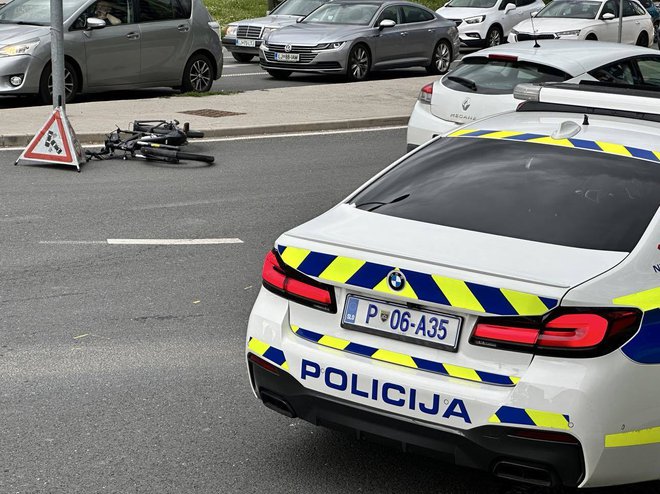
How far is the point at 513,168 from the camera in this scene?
508 centimetres

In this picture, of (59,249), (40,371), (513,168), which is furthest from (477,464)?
(59,249)

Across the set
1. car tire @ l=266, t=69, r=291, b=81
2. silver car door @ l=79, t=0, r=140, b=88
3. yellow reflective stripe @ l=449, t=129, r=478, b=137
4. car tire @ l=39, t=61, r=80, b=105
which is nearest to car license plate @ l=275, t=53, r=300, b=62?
car tire @ l=266, t=69, r=291, b=81

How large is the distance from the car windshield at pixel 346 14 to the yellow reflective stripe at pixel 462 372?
60.2ft

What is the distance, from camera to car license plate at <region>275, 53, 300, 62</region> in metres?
21.0

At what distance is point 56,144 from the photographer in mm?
11938

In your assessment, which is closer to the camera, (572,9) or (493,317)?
(493,317)

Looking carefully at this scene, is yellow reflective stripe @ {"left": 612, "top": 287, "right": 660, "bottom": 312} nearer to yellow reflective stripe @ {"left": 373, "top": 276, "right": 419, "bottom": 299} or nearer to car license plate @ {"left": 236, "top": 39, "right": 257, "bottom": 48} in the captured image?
yellow reflective stripe @ {"left": 373, "top": 276, "right": 419, "bottom": 299}

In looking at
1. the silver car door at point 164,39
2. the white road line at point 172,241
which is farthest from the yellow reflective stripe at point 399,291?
the silver car door at point 164,39

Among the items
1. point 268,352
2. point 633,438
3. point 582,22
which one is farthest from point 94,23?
point 582,22

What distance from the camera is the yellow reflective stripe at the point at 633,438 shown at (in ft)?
13.5

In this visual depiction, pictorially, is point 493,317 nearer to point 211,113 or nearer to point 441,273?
point 441,273

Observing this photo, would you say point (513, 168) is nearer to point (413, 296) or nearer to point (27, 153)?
point (413, 296)

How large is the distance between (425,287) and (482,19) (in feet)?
88.2

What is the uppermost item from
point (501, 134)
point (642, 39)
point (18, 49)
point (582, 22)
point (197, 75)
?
point (501, 134)
